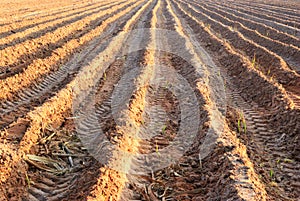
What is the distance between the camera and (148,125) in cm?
602

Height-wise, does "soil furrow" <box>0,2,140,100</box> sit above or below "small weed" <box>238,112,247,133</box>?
above

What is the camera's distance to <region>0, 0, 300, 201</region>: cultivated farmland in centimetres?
419

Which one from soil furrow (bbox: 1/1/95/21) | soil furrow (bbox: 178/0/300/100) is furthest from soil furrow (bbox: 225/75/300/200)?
soil furrow (bbox: 1/1/95/21)

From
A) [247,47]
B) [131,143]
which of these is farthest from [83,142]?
[247,47]

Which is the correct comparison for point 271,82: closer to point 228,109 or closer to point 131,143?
point 228,109

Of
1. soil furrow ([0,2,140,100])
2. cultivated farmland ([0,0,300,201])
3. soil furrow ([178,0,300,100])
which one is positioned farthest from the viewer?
soil furrow ([178,0,300,100])

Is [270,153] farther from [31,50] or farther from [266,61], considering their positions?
[31,50]

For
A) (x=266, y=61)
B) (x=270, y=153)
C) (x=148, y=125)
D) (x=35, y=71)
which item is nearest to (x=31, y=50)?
(x=35, y=71)

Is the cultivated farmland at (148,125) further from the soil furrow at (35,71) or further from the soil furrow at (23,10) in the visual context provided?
the soil furrow at (23,10)

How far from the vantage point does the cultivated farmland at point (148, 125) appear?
4191 millimetres

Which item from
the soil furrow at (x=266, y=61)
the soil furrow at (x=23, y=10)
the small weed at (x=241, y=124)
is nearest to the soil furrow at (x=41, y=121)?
the small weed at (x=241, y=124)

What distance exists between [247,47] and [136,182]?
8451 millimetres

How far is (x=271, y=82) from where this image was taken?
24.2 ft

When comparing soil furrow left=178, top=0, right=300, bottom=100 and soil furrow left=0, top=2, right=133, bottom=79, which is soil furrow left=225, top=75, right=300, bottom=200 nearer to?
soil furrow left=178, top=0, right=300, bottom=100
